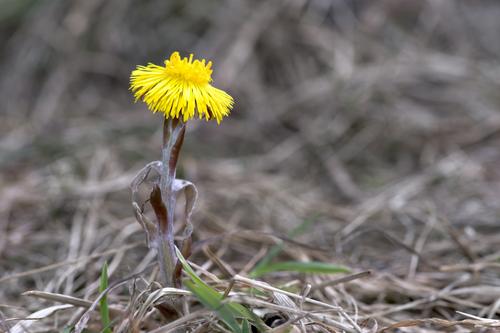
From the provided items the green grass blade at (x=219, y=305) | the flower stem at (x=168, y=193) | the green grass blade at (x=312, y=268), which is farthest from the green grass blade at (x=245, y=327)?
the green grass blade at (x=312, y=268)

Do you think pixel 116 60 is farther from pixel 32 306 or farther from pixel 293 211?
pixel 32 306

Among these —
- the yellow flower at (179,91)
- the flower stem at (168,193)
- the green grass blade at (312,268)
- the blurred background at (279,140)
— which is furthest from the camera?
the blurred background at (279,140)

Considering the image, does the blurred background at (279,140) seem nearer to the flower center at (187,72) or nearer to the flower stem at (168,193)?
the flower stem at (168,193)

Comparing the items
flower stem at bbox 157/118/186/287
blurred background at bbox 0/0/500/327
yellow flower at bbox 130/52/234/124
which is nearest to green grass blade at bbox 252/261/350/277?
blurred background at bbox 0/0/500/327

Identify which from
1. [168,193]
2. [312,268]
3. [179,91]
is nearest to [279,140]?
[312,268]

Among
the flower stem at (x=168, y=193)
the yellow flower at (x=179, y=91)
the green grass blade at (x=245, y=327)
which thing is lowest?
the green grass blade at (x=245, y=327)

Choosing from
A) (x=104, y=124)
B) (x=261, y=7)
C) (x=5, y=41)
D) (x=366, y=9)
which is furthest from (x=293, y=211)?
(x=5, y=41)
